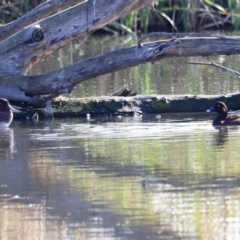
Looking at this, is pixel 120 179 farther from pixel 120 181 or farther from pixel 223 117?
pixel 223 117

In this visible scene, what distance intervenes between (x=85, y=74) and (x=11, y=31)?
4.71 feet

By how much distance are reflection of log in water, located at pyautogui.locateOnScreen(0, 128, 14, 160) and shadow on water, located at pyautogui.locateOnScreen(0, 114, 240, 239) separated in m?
0.01

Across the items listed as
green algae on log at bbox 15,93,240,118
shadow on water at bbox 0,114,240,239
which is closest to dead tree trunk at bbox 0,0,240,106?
green algae on log at bbox 15,93,240,118

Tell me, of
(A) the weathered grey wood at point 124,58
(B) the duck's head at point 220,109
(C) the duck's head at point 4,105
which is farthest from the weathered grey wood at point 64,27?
(B) the duck's head at point 220,109

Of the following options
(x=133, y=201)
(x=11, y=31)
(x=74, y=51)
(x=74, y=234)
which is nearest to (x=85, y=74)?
(x=11, y=31)

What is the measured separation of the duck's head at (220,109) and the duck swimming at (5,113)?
242cm

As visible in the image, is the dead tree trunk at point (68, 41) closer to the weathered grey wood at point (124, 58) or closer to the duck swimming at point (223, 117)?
the weathered grey wood at point (124, 58)

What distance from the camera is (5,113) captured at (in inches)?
416

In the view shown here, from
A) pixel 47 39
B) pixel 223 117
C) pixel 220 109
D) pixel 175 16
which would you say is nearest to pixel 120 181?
pixel 223 117

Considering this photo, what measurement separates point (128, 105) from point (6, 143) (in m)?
2.54

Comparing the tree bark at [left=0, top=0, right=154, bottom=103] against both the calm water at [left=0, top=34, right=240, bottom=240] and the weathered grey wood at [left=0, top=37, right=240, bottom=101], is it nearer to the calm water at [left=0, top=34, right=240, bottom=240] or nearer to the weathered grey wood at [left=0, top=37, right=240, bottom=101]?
the weathered grey wood at [left=0, top=37, right=240, bottom=101]

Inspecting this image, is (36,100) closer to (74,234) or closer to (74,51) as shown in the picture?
(74,234)

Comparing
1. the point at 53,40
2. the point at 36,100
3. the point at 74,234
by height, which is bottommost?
the point at 74,234

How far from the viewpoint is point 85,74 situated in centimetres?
1103
